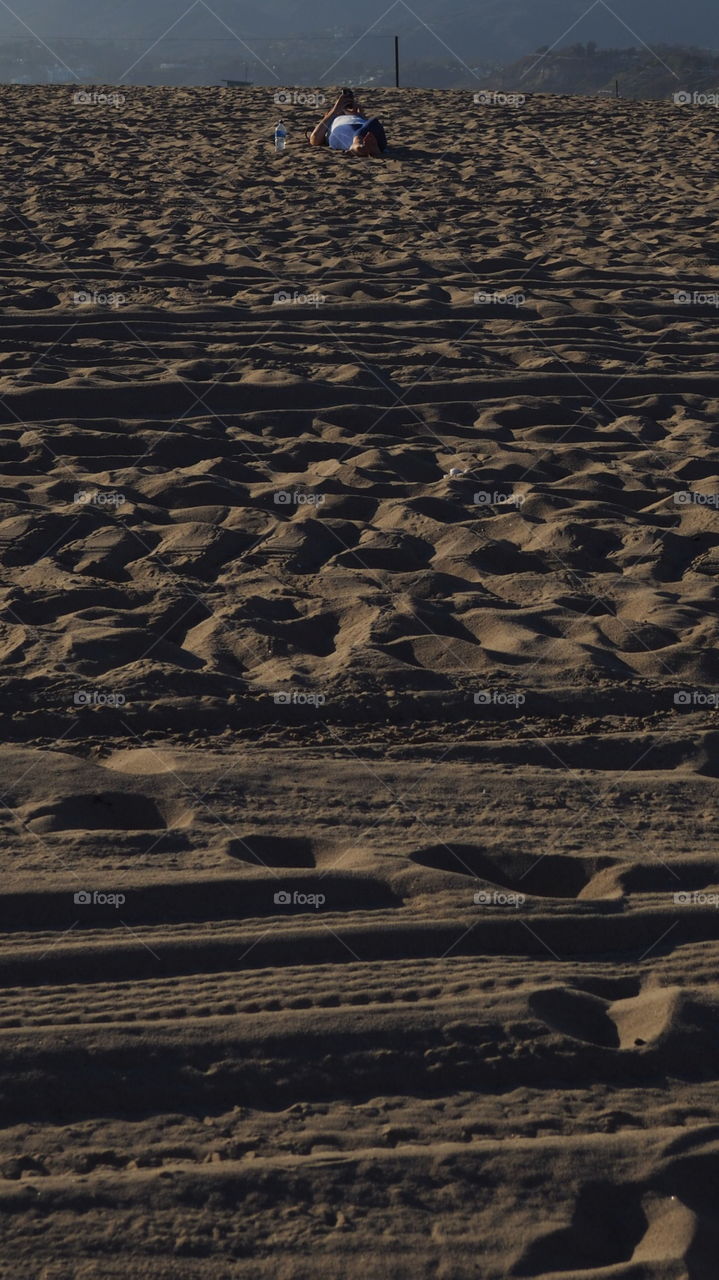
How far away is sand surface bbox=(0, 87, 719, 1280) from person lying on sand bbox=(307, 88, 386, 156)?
6496 millimetres

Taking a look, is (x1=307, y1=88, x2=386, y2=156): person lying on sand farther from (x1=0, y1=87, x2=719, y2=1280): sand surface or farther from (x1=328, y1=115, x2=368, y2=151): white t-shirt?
(x1=0, y1=87, x2=719, y2=1280): sand surface

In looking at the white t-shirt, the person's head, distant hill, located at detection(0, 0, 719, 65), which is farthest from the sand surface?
distant hill, located at detection(0, 0, 719, 65)

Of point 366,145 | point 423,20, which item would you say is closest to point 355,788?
point 366,145

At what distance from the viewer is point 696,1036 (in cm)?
277

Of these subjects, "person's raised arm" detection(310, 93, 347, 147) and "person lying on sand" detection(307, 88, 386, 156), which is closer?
"person lying on sand" detection(307, 88, 386, 156)

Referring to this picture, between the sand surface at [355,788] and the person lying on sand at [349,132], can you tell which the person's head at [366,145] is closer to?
the person lying on sand at [349,132]

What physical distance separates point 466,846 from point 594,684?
3.27 ft

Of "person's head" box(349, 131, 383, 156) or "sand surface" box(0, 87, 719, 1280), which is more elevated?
"person's head" box(349, 131, 383, 156)

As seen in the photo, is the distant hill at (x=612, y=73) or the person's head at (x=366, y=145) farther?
the distant hill at (x=612, y=73)

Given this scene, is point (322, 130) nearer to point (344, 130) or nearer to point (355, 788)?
point (344, 130)

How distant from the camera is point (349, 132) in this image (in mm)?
13977

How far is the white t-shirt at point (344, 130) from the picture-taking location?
13914mm

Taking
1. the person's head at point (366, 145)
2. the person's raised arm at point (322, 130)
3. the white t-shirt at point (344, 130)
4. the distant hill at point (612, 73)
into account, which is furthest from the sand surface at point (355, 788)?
the distant hill at point (612, 73)

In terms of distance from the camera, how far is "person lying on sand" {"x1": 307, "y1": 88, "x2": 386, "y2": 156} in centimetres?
1368
